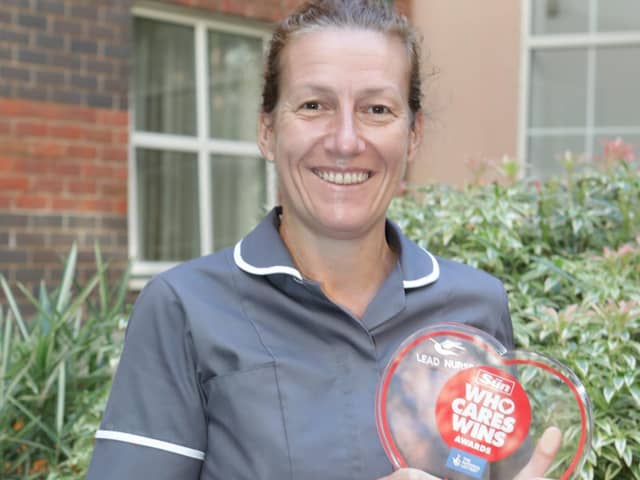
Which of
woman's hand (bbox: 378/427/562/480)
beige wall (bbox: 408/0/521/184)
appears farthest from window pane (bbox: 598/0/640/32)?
woman's hand (bbox: 378/427/562/480)

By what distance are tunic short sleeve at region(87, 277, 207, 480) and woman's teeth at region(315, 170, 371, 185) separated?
1.18ft

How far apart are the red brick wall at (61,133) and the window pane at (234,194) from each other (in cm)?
96

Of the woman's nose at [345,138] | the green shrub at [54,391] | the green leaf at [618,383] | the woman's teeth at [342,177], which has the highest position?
the woman's nose at [345,138]

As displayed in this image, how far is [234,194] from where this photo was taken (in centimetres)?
637

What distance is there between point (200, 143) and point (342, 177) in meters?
4.46

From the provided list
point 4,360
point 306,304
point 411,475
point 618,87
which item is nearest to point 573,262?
point 306,304

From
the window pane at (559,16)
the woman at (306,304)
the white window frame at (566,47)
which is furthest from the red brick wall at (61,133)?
the woman at (306,304)

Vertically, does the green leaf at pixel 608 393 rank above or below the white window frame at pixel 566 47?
below

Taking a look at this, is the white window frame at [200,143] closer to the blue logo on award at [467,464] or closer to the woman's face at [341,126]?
the woman's face at [341,126]

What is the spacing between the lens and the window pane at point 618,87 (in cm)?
657

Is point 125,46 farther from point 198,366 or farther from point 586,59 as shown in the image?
point 198,366

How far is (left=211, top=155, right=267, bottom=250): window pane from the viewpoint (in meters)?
6.29

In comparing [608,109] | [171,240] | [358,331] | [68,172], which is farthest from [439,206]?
[608,109]

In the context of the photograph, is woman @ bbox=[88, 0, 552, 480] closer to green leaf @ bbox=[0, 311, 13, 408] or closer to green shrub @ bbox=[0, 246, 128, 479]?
green shrub @ bbox=[0, 246, 128, 479]
